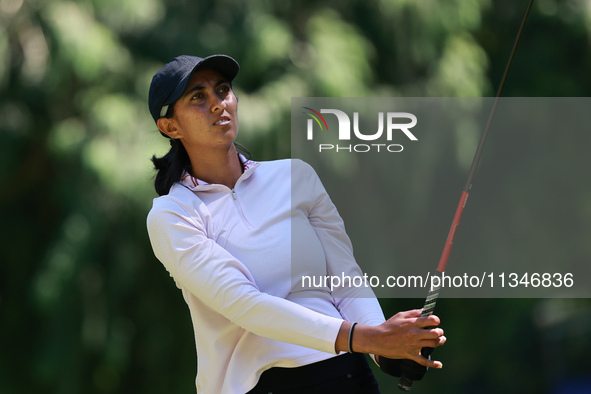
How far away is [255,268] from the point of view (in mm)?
1584

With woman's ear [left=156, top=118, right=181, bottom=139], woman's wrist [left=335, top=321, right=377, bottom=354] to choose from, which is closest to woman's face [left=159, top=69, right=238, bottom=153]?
woman's ear [left=156, top=118, right=181, bottom=139]

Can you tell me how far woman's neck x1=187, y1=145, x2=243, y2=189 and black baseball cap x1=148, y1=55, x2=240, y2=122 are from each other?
0.40ft

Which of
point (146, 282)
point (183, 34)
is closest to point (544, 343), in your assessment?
point (146, 282)

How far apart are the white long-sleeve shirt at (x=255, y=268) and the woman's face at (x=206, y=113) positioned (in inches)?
3.3

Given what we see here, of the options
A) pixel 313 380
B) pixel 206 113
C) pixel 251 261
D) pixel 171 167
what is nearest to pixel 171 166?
pixel 171 167

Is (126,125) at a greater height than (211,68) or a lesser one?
greater

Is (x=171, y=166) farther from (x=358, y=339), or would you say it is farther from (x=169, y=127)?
(x=358, y=339)

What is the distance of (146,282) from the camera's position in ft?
13.7

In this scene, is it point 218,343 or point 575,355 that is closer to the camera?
point 218,343

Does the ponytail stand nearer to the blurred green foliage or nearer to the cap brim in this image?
the cap brim

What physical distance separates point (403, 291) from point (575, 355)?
5.09ft

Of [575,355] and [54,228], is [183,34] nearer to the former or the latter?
[54,228]

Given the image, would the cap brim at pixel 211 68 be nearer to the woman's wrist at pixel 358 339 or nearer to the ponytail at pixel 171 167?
the ponytail at pixel 171 167

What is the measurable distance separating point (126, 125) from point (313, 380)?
2.56 meters
